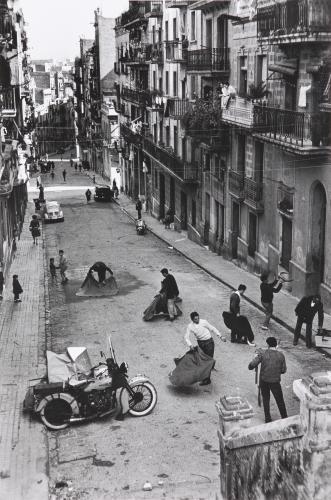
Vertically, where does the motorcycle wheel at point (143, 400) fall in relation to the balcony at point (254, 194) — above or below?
below

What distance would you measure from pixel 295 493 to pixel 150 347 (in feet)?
30.0

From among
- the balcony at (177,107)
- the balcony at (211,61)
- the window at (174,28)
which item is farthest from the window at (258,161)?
the window at (174,28)

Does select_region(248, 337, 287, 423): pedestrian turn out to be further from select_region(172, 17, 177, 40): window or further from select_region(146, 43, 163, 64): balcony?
select_region(146, 43, 163, 64): balcony

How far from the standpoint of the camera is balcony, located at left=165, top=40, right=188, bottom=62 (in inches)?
1404

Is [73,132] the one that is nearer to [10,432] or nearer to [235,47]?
[235,47]

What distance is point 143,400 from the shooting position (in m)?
12.9

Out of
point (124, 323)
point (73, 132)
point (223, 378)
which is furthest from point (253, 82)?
point (73, 132)

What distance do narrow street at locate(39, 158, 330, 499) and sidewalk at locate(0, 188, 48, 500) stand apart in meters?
0.32

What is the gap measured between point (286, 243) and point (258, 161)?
13.5 feet

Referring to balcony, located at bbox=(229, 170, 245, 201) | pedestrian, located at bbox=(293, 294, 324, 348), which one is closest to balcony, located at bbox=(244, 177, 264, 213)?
balcony, located at bbox=(229, 170, 245, 201)

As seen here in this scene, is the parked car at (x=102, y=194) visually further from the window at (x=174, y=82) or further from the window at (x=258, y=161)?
the window at (x=258, y=161)

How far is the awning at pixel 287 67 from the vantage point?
20.9 meters

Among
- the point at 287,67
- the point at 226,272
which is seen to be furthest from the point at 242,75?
the point at 226,272

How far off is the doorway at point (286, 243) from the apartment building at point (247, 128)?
0.03 meters
